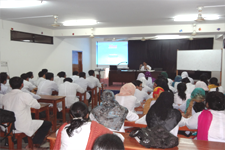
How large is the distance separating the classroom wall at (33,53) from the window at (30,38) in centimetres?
12

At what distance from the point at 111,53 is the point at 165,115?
970 cm

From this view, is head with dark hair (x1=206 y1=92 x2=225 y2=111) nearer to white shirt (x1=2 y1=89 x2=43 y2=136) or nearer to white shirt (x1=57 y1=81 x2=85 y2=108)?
white shirt (x1=2 y1=89 x2=43 y2=136)

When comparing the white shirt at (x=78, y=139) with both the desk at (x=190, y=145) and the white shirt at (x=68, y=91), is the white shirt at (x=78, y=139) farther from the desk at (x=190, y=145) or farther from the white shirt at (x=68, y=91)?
the white shirt at (x=68, y=91)

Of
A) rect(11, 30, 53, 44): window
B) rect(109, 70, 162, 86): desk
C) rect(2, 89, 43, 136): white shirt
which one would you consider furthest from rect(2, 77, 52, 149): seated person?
rect(109, 70, 162, 86): desk

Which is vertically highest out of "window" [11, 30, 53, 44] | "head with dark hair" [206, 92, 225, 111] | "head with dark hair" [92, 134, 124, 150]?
"window" [11, 30, 53, 44]

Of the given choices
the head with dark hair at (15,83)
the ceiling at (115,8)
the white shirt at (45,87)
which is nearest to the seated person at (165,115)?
the head with dark hair at (15,83)

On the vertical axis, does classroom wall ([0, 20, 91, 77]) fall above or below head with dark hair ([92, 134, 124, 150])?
above

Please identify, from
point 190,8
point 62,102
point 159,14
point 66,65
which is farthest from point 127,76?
point 62,102

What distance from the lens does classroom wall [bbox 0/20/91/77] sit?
581cm

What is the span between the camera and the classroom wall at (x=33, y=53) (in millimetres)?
5809

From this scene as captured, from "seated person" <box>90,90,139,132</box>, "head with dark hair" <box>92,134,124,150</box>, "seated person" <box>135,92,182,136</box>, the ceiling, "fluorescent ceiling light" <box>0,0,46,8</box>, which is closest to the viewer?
"head with dark hair" <box>92,134,124,150</box>

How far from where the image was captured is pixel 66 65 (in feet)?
29.0

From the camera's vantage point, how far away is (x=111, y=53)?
11.4m

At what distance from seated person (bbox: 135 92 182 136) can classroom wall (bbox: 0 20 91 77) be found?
17.5ft
